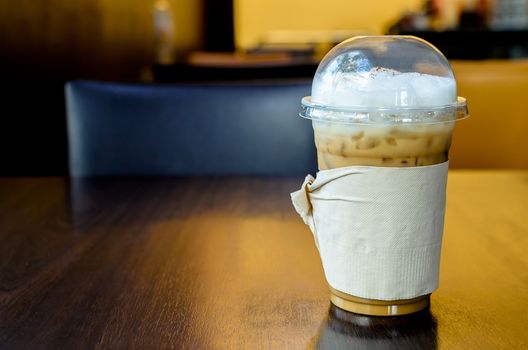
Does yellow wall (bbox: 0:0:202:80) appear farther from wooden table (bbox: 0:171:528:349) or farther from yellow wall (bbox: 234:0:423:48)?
yellow wall (bbox: 234:0:423:48)

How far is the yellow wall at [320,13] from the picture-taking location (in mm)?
6629

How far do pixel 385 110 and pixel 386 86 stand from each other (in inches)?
0.9

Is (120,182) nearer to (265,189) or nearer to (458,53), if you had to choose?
(265,189)

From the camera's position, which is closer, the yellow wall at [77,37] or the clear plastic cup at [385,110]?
the clear plastic cup at [385,110]

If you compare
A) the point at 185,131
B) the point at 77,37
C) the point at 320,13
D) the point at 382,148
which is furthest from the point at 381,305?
the point at 320,13

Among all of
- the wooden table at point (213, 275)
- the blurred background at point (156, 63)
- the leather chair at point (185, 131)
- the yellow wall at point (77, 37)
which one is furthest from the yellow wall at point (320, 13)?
the wooden table at point (213, 275)

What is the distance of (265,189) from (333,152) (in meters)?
0.58

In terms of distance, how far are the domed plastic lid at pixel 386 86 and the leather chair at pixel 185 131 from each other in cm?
86

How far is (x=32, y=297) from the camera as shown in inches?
29.4

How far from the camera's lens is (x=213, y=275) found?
0.81 m

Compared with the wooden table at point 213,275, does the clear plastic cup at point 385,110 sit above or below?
above

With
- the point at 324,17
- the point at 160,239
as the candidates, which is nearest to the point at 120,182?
the point at 160,239

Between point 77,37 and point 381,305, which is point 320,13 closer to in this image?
point 77,37

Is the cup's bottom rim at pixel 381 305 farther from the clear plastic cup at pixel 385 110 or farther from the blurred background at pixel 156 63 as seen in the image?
the blurred background at pixel 156 63
